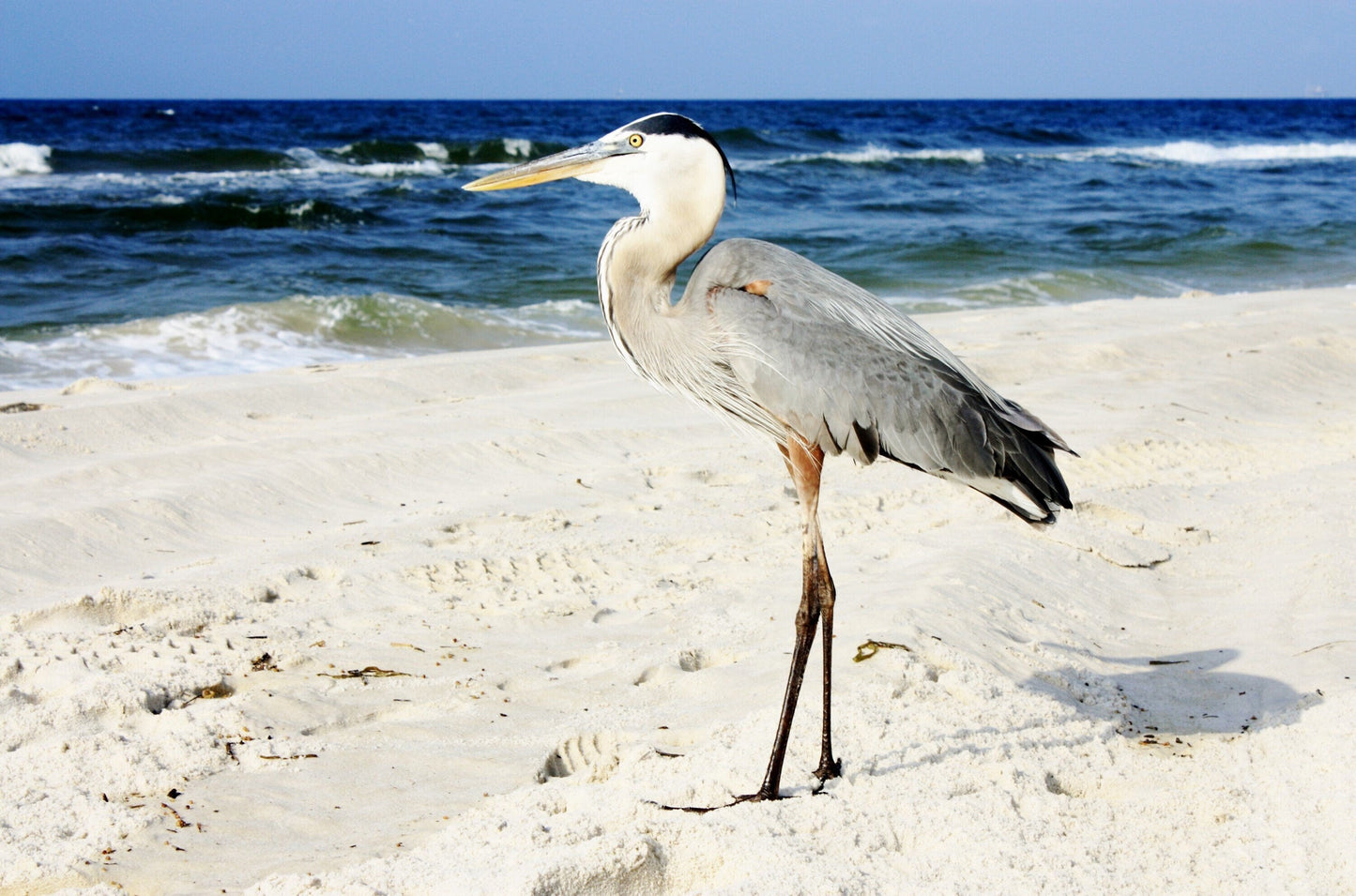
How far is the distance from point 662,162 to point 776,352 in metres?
0.65

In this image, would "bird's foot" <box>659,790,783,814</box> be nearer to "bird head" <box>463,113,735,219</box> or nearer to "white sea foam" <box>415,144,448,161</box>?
"bird head" <box>463,113,735,219</box>

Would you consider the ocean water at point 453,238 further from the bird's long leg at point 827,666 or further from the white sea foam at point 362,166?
the bird's long leg at point 827,666

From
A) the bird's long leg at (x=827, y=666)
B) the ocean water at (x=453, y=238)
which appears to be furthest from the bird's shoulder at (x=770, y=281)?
the ocean water at (x=453, y=238)

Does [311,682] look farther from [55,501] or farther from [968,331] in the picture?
[968,331]

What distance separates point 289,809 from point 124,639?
1127 millimetres

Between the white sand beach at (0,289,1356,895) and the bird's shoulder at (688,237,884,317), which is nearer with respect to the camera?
the white sand beach at (0,289,1356,895)

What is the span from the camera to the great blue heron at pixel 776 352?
320cm

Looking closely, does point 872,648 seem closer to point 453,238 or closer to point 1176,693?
point 1176,693

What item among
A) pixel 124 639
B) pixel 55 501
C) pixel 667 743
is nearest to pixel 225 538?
pixel 55 501

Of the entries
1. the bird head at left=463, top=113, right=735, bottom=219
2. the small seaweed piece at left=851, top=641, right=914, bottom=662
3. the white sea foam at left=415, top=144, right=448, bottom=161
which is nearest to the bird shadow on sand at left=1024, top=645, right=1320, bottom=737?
the small seaweed piece at left=851, top=641, right=914, bottom=662

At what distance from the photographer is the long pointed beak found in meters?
3.31

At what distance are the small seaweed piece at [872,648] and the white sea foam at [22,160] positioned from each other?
2407 centimetres

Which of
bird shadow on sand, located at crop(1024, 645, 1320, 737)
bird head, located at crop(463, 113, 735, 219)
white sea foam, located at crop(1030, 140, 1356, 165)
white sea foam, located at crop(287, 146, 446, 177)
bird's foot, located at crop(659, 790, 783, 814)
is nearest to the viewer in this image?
bird's foot, located at crop(659, 790, 783, 814)

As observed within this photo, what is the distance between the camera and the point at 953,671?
369 centimetres
